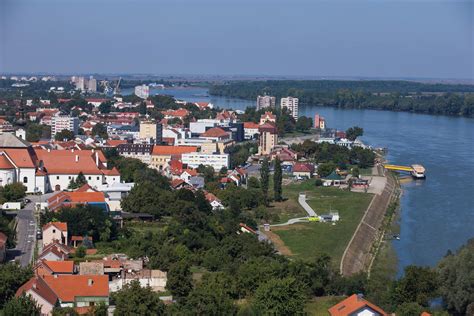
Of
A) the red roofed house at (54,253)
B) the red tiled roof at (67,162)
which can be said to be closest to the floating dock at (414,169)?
the red tiled roof at (67,162)

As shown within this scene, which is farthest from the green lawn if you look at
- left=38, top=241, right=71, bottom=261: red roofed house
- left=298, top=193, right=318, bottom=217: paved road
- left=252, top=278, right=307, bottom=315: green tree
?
left=298, top=193, right=318, bottom=217: paved road

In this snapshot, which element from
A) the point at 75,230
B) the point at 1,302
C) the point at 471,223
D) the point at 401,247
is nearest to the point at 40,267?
the point at 1,302

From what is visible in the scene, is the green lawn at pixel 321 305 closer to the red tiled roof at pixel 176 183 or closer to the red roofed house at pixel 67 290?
the red roofed house at pixel 67 290

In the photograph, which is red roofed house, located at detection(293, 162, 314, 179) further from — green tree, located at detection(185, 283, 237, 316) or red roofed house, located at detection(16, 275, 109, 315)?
green tree, located at detection(185, 283, 237, 316)

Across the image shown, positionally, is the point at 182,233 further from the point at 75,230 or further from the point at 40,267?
the point at 40,267

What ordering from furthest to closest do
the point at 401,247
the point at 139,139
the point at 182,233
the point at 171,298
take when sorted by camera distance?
the point at 139,139 < the point at 401,247 < the point at 182,233 < the point at 171,298

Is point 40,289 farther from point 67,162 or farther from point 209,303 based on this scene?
point 67,162
